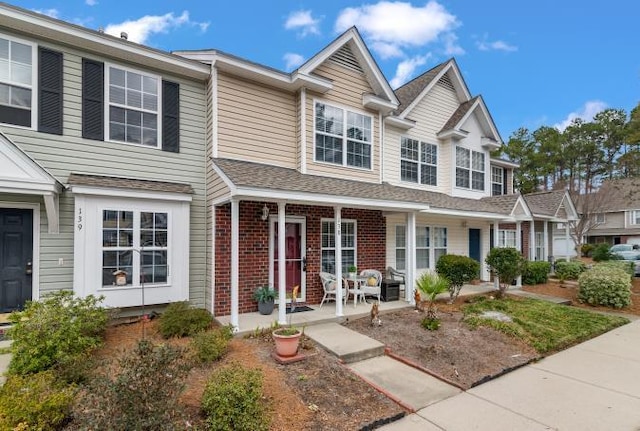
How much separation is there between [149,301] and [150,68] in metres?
5.40

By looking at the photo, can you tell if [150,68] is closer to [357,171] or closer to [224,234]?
[224,234]

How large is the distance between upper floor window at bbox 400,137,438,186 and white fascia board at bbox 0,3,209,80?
23.9 ft

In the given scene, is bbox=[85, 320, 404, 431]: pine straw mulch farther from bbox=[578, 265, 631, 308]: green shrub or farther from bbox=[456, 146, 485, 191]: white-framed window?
bbox=[456, 146, 485, 191]: white-framed window

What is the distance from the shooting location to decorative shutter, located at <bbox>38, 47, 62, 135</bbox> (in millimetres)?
6508

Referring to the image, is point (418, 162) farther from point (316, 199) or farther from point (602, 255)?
point (602, 255)

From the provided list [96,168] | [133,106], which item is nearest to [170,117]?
[133,106]

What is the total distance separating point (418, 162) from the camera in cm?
1238

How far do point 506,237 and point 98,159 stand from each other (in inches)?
640

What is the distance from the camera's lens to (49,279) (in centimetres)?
653

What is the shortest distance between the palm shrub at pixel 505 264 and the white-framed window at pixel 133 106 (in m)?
10.4

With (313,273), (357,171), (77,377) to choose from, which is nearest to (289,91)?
(357,171)

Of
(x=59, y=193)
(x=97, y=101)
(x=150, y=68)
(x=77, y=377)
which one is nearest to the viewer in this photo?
(x=77, y=377)

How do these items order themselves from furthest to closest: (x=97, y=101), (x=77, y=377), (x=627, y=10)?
(x=627, y=10)
(x=97, y=101)
(x=77, y=377)

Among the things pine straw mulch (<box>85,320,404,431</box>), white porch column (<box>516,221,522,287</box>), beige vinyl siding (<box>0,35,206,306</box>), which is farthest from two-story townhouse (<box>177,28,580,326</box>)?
pine straw mulch (<box>85,320,404,431</box>)
